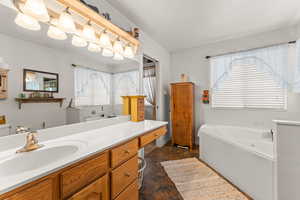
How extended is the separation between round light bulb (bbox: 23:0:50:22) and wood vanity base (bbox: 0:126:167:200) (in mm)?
1109

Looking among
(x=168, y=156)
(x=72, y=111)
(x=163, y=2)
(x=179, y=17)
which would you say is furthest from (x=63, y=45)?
(x=168, y=156)

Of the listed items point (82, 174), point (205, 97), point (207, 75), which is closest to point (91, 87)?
point (82, 174)

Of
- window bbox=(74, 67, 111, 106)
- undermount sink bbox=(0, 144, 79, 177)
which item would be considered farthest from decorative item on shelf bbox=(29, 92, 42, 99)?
undermount sink bbox=(0, 144, 79, 177)

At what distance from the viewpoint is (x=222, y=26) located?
7.59 ft

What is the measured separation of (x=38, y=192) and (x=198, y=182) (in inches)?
72.7

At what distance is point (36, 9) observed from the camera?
35.7 inches

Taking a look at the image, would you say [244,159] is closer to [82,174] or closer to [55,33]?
[82,174]

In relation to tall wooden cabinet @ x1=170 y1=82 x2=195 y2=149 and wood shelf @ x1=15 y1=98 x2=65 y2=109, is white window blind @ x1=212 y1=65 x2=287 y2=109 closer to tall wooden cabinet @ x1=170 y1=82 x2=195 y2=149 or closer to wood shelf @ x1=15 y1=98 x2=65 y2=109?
tall wooden cabinet @ x1=170 y1=82 x2=195 y2=149

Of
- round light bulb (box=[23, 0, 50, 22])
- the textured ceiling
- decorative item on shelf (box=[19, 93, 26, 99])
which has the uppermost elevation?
the textured ceiling

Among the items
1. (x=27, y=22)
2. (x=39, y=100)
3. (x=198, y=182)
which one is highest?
(x=27, y=22)

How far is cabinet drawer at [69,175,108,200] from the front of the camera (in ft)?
2.40

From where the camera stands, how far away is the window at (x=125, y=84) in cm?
175

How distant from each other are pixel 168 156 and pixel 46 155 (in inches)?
84.8

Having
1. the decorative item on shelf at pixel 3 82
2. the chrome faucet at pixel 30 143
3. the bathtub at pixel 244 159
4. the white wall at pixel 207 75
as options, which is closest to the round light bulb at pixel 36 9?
the decorative item on shelf at pixel 3 82
